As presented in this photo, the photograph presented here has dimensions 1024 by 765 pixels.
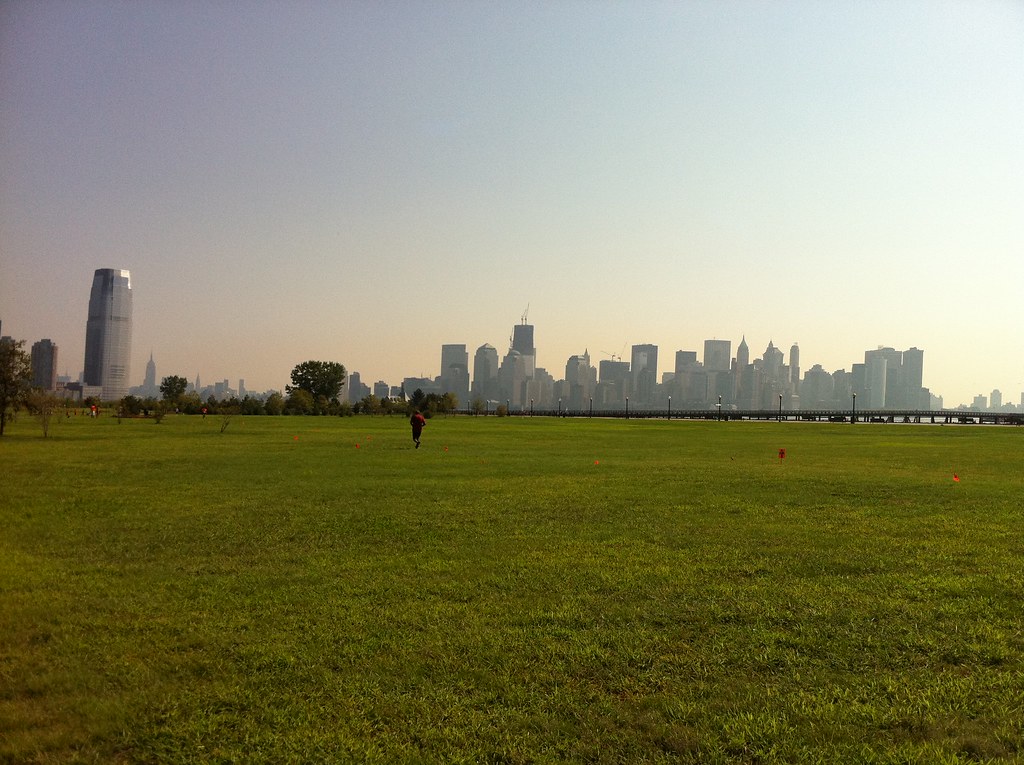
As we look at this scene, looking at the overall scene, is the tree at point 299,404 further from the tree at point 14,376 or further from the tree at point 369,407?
the tree at point 14,376

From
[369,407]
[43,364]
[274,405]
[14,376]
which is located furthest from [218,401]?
[14,376]

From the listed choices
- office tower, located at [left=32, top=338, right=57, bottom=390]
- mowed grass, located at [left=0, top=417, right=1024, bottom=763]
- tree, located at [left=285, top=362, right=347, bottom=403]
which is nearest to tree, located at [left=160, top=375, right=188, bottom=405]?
tree, located at [left=285, top=362, right=347, bottom=403]

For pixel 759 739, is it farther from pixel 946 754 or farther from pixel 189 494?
pixel 189 494

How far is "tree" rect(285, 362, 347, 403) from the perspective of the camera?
14662cm

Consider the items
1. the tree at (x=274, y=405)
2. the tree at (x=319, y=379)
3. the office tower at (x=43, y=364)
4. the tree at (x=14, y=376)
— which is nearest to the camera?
the tree at (x=14, y=376)

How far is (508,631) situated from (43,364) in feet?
168

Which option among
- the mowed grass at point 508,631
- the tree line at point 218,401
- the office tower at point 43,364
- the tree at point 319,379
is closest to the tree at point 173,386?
the tree line at point 218,401

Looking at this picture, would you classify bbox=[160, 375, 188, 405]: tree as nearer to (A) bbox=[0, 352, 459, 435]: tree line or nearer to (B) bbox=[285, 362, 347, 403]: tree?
(A) bbox=[0, 352, 459, 435]: tree line

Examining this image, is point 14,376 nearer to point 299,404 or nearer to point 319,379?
point 299,404

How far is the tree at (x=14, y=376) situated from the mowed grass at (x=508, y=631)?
30.2m

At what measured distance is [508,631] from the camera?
7.62 meters

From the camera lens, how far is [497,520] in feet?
48.0

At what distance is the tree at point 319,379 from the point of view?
147 m

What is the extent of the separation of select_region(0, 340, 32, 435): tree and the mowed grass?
99.1ft
